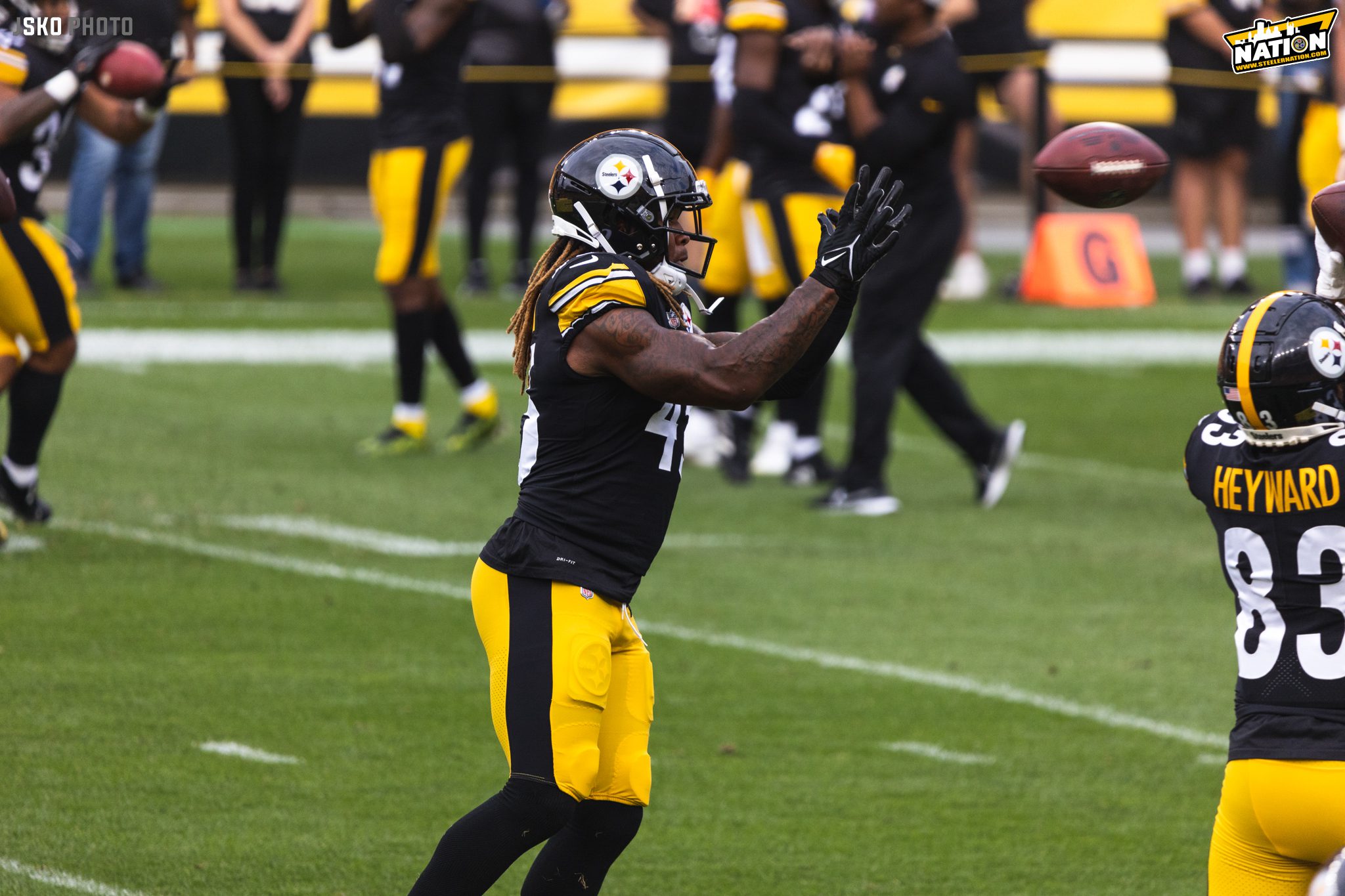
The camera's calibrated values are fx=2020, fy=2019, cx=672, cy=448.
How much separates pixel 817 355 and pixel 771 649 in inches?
111

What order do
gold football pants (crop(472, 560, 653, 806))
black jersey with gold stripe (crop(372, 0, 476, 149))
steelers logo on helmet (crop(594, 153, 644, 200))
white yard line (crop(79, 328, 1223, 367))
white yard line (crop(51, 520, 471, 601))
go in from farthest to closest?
1. white yard line (crop(79, 328, 1223, 367))
2. black jersey with gold stripe (crop(372, 0, 476, 149))
3. white yard line (crop(51, 520, 471, 601))
4. steelers logo on helmet (crop(594, 153, 644, 200))
5. gold football pants (crop(472, 560, 653, 806))

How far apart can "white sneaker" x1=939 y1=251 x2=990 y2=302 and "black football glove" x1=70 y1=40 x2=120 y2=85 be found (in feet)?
29.5

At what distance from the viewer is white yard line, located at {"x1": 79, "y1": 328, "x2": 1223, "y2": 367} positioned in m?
12.1

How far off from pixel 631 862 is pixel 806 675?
1.69 meters

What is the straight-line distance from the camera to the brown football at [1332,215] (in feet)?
13.0

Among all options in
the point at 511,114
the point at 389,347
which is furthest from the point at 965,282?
the point at 389,347

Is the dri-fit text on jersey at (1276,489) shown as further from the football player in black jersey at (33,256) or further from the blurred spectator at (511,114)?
the blurred spectator at (511,114)

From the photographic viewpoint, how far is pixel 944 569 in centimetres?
779

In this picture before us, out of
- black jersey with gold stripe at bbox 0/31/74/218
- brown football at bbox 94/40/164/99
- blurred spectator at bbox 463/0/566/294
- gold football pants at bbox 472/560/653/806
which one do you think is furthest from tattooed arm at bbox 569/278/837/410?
blurred spectator at bbox 463/0/566/294

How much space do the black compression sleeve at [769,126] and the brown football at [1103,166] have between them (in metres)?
4.89

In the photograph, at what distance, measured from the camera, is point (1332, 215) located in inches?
157

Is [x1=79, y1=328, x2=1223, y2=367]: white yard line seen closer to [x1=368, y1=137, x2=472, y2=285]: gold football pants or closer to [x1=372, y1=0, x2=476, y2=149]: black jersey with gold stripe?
[x1=368, y1=137, x2=472, y2=285]: gold football pants

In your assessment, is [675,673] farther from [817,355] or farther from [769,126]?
[769,126]

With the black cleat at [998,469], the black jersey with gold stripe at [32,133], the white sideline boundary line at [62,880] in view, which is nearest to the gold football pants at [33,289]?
the black jersey with gold stripe at [32,133]
